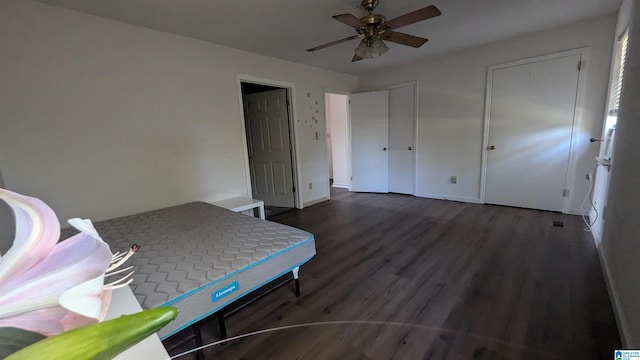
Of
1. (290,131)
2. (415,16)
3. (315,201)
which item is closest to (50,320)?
(415,16)

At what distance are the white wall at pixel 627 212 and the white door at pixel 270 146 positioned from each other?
139 inches

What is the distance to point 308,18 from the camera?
256 centimetres

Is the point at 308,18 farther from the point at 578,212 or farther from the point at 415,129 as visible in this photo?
the point at 578,212

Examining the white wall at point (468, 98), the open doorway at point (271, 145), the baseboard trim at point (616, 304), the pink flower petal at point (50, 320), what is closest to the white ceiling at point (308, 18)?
the white wall at point (468, 98)

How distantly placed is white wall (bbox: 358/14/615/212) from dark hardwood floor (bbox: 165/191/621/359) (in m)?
1.13

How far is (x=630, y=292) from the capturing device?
1397mm

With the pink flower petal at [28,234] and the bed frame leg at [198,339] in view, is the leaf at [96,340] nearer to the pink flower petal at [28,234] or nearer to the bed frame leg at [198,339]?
the pink flower petal at [28,234]

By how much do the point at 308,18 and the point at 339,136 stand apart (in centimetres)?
349

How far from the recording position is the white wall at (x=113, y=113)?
2.06m

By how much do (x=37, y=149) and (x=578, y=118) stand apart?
18.4ft

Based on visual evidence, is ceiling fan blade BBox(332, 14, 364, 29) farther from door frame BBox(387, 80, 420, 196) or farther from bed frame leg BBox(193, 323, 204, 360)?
door frame BBox(387, 80, 420, 196)

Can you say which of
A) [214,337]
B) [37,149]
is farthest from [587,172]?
[37,149]

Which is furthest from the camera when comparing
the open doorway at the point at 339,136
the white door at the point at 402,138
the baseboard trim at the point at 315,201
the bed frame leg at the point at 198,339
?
the open doorway at the point at 339,136

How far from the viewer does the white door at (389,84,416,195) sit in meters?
4.59
